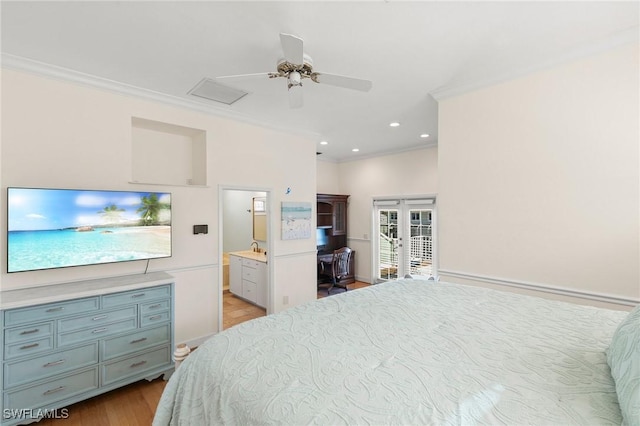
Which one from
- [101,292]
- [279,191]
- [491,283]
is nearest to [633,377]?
[491,283]

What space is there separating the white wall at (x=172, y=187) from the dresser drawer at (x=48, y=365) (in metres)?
0.65

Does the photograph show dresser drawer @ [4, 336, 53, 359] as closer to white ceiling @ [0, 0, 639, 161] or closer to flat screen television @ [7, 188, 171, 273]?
flat screen television @ [7, 188, 171, 273]

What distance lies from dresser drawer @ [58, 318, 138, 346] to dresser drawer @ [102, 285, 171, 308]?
0.53 feet

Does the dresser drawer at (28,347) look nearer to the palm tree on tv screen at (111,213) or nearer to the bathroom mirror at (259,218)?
the palm tree on tv screen at (111,213)

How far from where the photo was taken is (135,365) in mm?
2414

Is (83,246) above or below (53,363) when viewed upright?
above

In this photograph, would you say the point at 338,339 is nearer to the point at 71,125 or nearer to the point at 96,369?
the point at 96,369

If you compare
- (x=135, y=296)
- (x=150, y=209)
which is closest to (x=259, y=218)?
(x=150, y=209)

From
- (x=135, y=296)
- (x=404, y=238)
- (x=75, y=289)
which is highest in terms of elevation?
(x=404, y=238)

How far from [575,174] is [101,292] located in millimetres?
3897

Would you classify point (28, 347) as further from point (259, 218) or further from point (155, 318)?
point (259, 218)

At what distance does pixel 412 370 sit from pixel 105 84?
3.38 m

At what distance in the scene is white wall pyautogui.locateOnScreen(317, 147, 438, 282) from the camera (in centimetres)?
523

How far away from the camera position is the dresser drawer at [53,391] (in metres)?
1.92
